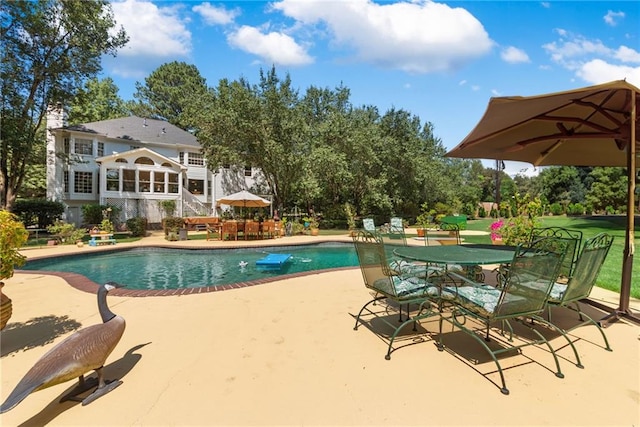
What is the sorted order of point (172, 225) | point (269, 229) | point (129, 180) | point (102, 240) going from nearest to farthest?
1. point (102, 240)
2. point (269, 229)
3. point (172, 225)
4. point (129, 180)

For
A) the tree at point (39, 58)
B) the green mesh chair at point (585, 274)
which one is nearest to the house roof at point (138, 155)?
the tree at point (39, 58)

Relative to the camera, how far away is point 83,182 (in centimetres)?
1973

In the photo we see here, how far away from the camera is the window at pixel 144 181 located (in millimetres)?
20698

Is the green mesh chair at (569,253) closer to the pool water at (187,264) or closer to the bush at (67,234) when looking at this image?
the pool water at (187,264)

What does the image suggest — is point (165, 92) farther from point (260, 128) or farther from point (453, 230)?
point (453, 230)

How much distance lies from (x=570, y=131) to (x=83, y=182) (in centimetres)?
2443

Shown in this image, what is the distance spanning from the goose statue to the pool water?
5.14 m

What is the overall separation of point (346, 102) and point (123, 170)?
1983 centimetres

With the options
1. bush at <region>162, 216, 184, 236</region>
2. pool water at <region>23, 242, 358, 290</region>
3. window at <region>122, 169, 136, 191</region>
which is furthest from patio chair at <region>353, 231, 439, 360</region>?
window at <region>122, 169, 136, 191</region>

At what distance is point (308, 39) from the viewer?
422 inches

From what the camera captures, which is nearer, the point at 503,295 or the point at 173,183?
the point at 503,295

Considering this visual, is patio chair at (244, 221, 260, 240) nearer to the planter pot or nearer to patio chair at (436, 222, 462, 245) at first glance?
patio chair at (436, 222, 462, 245)

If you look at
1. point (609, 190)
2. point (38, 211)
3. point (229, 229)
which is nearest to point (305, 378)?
point (229, 229)

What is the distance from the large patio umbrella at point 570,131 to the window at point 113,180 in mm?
21617
